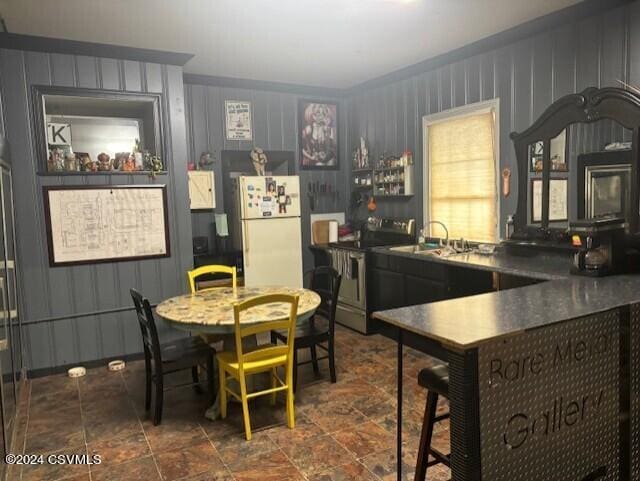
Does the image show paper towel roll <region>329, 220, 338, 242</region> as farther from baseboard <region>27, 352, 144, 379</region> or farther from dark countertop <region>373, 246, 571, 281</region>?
baseboard <region>27, 352, 144, 379</region>

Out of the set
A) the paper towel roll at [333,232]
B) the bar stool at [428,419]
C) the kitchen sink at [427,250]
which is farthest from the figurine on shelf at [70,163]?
the bar stool at [428,419]

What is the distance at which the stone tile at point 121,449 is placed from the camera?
2631 millimetres

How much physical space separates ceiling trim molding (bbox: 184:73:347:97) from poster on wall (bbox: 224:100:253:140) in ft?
0.61

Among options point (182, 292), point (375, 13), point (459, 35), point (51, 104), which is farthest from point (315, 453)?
point (51, 104)

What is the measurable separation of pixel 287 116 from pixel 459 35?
228 centimetres

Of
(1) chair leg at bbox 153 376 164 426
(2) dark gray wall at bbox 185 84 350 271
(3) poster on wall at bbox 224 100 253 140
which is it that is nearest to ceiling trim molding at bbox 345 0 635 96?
(2) dark gray wall at bbox 185 84 350 271

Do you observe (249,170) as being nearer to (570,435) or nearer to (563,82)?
(563,82)

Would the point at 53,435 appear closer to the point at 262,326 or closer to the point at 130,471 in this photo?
the point at 130,471

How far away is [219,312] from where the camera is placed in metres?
2.95

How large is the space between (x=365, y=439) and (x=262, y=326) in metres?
0.89

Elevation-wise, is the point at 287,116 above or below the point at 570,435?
above

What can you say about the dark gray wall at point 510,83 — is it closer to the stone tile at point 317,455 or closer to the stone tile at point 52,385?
the stone tile at point 317,455

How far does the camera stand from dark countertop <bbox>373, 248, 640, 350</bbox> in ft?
5.45

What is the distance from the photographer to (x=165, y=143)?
13.8 ft
